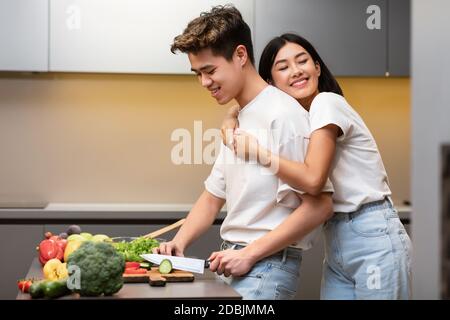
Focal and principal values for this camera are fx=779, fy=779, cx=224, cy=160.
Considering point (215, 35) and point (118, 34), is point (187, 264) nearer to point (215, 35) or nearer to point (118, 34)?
point (215, 35)

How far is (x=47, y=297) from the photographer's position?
176 centimetres

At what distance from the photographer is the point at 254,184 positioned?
2068mm

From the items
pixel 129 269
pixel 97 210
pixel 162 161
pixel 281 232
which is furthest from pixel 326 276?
pixel 162 161

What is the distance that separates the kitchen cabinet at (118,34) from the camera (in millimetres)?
3885

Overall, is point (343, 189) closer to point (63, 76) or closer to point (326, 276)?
point (326, 276)

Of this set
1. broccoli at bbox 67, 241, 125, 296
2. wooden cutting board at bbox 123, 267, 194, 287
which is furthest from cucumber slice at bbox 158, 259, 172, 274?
broccoli at bbox 67, 241, 125, 296

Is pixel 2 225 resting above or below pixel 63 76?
below

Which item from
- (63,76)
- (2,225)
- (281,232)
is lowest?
(2,225)

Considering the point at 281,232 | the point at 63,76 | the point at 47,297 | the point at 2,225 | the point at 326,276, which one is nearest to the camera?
the point at 47,297

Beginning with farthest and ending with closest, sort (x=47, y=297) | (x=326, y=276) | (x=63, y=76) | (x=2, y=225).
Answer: (x=63, y=76)
(x=2, y=225)
(x=326, y=276)
(x=47, y=297)

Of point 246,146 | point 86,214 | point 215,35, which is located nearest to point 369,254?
point 246,146

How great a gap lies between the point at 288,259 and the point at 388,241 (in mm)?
303

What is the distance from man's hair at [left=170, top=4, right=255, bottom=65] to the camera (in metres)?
2.09

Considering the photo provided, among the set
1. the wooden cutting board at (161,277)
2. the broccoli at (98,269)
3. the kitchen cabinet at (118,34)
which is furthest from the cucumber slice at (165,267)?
the kitchen cabinet at (118,34)
